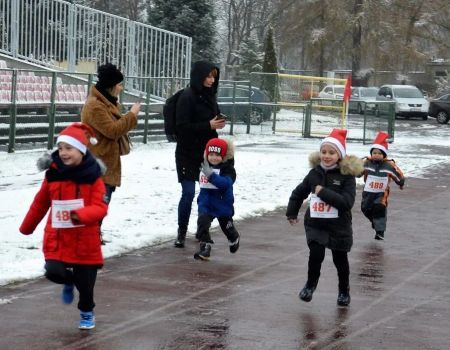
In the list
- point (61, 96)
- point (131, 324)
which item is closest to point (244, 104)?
point (61, 96)

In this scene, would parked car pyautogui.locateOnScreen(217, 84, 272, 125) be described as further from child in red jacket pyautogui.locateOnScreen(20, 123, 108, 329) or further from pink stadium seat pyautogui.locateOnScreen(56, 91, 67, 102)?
child in red jacket pyautogui.locateOnScreen(20, 123, 108, 329)

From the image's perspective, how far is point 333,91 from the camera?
44906 millimetres

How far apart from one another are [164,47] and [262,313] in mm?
22306

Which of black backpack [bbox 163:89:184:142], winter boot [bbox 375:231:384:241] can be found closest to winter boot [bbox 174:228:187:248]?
black backpack [bbox 163:89:184:142]

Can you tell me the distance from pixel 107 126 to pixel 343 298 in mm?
2840

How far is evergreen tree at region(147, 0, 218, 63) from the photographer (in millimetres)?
41906

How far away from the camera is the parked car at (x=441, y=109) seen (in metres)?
47.7

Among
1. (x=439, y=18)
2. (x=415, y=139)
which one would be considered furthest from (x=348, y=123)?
(x=439, y=18)

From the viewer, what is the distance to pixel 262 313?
304 inches

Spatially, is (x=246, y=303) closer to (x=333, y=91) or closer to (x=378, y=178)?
(x=378, y=178)

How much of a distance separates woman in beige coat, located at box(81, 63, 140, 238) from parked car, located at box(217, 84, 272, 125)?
67.0 ft

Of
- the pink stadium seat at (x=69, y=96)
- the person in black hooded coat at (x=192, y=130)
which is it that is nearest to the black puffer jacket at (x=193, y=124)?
the person in black hooded coat at (x=192, y=130)

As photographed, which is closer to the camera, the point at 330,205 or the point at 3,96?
the point at 330,205

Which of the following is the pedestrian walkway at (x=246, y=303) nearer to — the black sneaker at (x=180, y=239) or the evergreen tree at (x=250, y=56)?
the black sneaker at (x=180, y=239)
